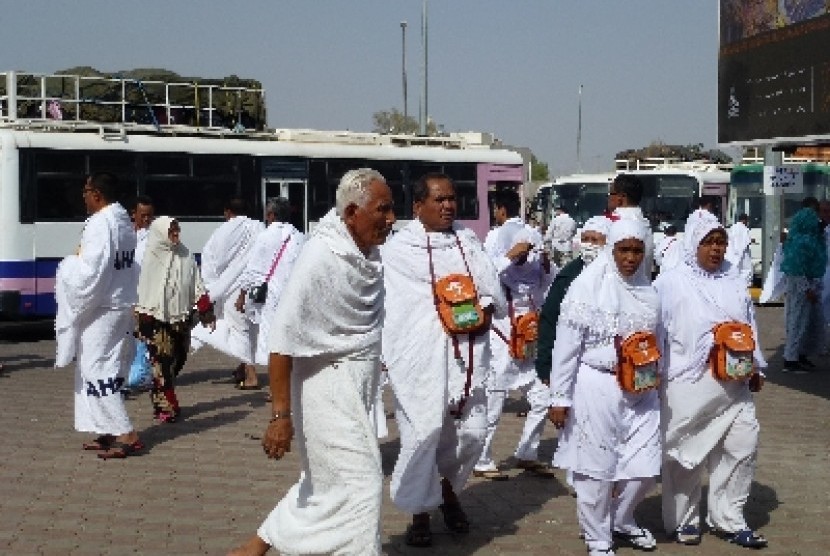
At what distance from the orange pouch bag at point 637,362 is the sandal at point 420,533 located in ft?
4.11

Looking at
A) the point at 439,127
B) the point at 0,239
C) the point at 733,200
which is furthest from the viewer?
the point at 439,127

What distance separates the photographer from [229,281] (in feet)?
44.9

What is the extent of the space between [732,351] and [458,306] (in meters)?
1.41

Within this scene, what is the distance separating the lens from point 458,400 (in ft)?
23.5

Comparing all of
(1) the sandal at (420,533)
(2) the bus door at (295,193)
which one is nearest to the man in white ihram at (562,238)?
(1) the sandal at (420,533)

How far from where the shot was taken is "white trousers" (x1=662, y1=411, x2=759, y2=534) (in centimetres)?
716

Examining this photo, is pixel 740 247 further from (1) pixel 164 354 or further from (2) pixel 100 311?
(2) pixel 100 311

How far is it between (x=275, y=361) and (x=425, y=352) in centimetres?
171

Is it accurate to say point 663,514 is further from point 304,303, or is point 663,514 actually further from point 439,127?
point 439,127

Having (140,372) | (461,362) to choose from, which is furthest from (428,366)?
(140,372)

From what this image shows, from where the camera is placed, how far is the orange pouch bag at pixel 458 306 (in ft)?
23.4

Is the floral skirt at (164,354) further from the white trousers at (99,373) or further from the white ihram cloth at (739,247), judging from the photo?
the white ihram cloth at (739,247)

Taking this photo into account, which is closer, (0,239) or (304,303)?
(304,303)

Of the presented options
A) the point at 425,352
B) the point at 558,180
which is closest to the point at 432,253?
the point at 425,352
